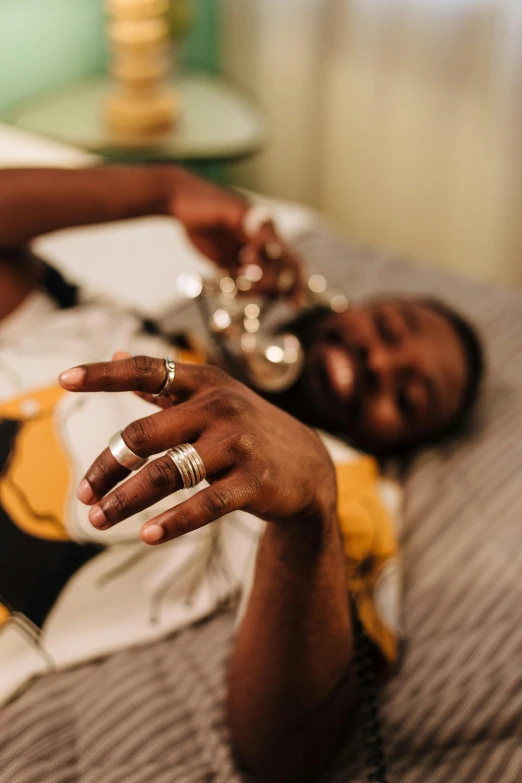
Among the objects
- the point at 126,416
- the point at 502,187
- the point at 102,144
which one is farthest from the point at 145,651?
the point at 502,187

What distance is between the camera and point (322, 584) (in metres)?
0.57

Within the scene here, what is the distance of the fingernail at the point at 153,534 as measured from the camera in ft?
1.23

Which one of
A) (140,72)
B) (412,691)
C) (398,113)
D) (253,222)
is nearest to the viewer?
(412,691)

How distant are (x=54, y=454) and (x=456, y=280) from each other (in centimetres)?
97

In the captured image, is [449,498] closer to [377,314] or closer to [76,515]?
[377,314]

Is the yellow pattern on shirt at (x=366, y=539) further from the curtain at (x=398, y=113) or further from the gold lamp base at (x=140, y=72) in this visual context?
the curtain at (x=398, y=113)

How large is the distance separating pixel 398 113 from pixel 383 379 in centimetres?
127

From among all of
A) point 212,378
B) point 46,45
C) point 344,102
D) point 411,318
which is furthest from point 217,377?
point 344,102

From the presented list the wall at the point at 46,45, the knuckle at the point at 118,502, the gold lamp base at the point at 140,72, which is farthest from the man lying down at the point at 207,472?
the wall at the point at 46,45

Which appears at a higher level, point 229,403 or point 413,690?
point 229,403

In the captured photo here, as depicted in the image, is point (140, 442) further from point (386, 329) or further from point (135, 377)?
point (386, 329)

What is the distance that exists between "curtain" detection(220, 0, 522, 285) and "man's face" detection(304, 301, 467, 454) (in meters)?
1.10

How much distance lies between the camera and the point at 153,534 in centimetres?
38

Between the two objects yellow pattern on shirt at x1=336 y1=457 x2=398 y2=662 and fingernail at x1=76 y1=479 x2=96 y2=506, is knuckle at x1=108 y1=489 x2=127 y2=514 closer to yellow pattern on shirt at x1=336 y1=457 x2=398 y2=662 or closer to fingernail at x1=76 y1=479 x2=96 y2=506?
fingernail at x1=76 y1=479 x2=96 y2=506
